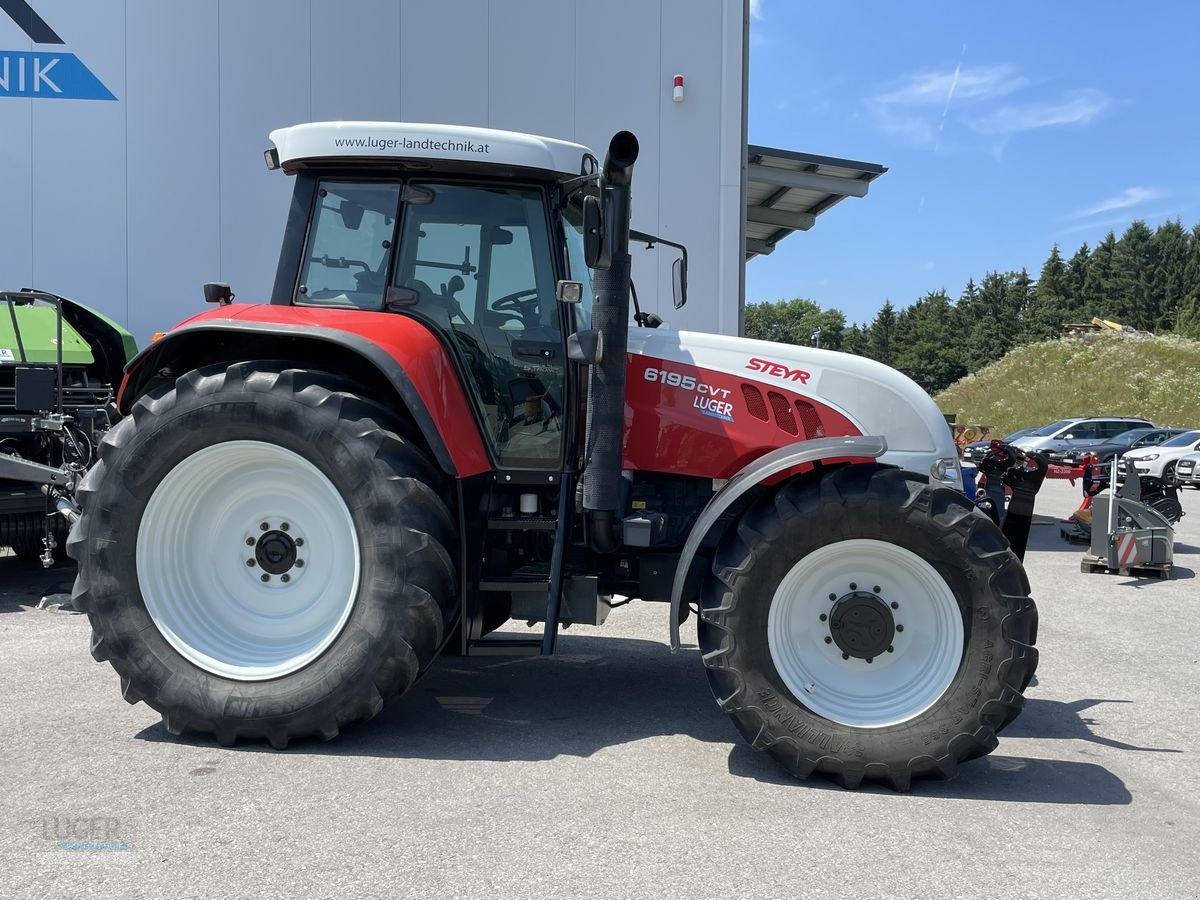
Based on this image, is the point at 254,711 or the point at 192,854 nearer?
the point at 192,854

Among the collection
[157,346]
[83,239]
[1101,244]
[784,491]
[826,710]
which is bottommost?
[826,710]

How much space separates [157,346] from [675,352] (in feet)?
7.41

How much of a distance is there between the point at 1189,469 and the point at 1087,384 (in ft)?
98.6

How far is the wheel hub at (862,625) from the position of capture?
399cm

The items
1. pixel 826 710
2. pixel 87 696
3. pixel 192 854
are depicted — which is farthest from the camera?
pixel 87 696

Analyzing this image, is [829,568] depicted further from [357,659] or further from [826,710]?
[357,659]

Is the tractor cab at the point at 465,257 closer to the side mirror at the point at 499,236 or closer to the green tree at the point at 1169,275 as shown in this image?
the side mirror at the point at 499,236

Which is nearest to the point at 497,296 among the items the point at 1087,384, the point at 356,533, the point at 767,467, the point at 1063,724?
the point at 356,533

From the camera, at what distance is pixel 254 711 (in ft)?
13.2

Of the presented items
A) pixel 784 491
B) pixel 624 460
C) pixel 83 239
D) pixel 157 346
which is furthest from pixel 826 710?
pixel 83 239

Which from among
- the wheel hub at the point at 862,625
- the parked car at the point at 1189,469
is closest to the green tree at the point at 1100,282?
the parked car at the point at 1189,469

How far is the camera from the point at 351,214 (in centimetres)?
454

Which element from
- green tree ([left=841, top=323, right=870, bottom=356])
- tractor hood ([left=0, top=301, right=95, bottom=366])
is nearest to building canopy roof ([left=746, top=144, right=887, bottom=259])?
tractor hood ([left=0, top=301, right=95, bottom=366])

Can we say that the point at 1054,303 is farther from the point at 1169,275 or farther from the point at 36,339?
the point at 36,339
